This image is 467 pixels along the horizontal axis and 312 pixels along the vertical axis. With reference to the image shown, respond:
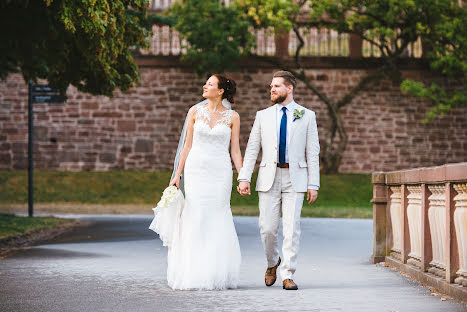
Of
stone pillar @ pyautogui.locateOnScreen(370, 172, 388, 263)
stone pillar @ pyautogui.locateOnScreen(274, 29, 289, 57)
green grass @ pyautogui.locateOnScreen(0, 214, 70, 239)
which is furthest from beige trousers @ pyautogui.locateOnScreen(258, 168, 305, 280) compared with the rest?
stone pillar @ pyautogui.locateOnScreen(274, 29, 289, 57)

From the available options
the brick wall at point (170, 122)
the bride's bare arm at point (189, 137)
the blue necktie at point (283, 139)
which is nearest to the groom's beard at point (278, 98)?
the blue necktie at point (283, 139)

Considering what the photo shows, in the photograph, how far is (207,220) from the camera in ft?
29.1

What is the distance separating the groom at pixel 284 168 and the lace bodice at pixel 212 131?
0.46m

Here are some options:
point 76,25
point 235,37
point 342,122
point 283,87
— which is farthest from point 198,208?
point 342,122

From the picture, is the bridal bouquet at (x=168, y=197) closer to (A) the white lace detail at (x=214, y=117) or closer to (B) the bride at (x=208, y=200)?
Answer: (B) the bride at (x=208, y=200)

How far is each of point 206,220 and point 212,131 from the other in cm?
87

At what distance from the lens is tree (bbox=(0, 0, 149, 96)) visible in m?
13.1

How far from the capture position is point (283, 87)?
28.3 feet

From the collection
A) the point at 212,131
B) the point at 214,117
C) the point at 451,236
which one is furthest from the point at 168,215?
the point at 451,236

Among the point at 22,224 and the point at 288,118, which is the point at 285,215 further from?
the point at 22,224

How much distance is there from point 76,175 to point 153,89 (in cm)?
426

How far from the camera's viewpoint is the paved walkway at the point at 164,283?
7469 millimetres

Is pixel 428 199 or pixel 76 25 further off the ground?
pixel 76 25

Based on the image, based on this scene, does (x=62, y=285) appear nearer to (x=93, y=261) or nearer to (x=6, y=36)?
(x=93, y=261)
